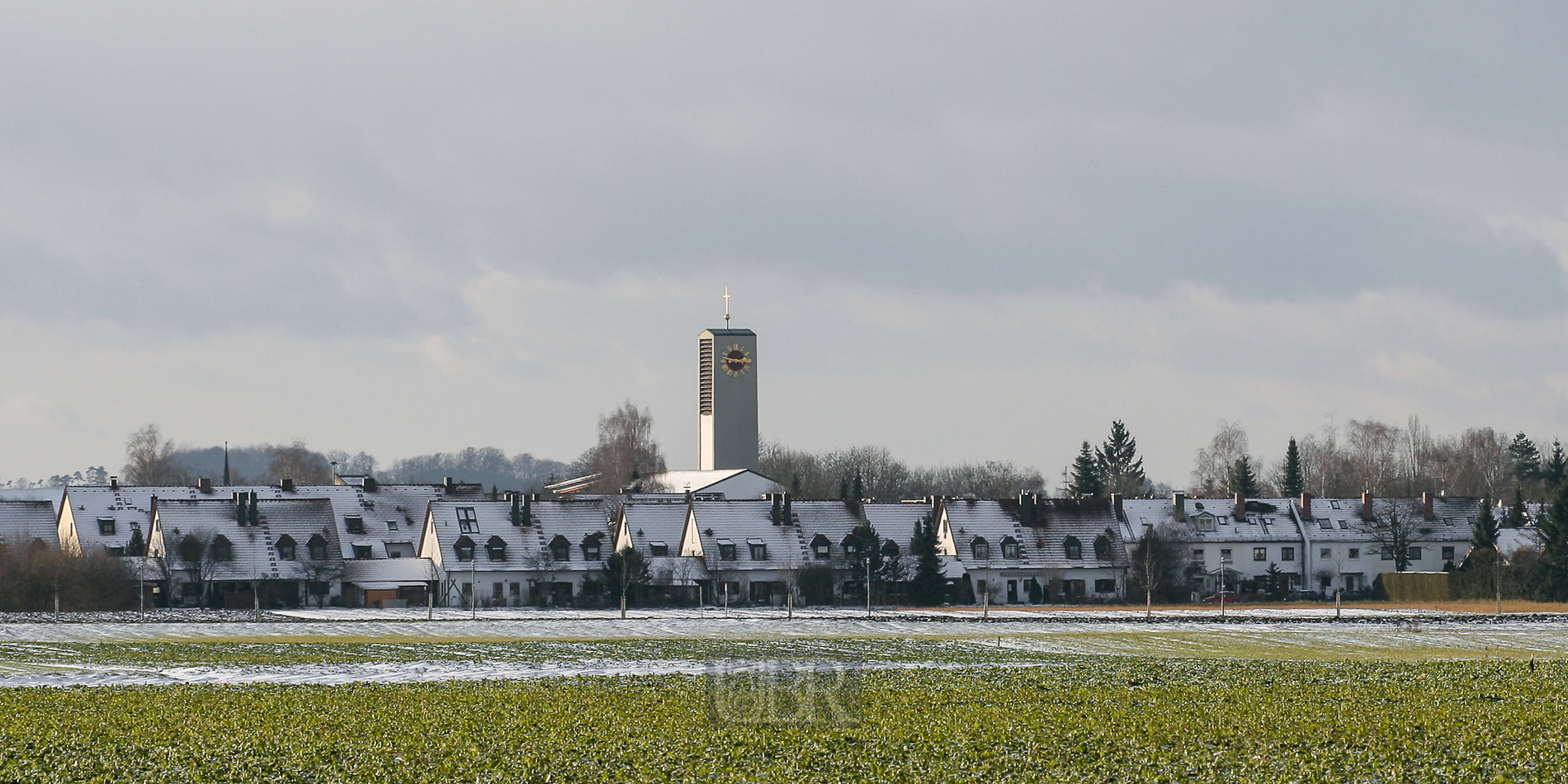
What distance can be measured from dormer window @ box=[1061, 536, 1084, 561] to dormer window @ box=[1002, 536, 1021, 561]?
9.08 feet

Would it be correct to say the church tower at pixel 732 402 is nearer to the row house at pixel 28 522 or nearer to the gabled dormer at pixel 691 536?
the gabled dormer at pixel 691 536

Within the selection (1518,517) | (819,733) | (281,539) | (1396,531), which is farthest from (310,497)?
(819,733)

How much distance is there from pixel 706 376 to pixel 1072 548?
50.8 m

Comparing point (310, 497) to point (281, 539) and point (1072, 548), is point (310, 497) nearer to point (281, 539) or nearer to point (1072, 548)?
point (281, 539)

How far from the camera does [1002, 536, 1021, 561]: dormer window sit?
99.4 metres

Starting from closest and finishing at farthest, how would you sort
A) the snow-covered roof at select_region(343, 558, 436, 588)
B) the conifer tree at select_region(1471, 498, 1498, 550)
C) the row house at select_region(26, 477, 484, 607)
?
the row house at select_region(26, 477, 484, 607) < the snow-covered roof at select_region(343, 558, 436, 588) < the conifer tree at select_region(1471, 498, 1498, 550)

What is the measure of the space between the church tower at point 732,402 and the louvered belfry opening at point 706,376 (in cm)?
18

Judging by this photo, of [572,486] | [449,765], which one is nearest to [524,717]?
[449,765]

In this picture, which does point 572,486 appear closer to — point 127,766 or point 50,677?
point 50,677

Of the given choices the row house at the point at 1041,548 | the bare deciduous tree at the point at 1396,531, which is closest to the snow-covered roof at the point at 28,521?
the row house at the point at 1041,548

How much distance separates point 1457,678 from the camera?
124 ft

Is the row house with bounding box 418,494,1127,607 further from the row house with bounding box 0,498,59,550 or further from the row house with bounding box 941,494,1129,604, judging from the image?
the row house with bounding box 0,498,59,550

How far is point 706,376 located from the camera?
14462 cm

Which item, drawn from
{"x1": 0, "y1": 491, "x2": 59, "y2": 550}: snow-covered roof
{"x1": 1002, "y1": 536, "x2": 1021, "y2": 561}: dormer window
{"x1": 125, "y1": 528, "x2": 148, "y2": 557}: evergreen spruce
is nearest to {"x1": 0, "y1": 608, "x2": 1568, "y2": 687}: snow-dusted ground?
{"x1": 1002, "y1": 536, "x2": 1021, "y2": 561}: dormer window
